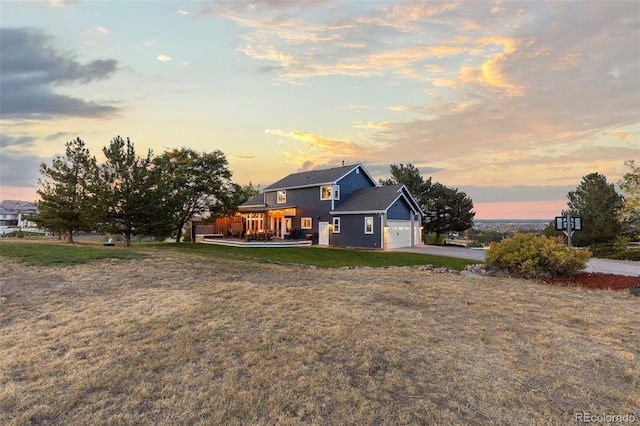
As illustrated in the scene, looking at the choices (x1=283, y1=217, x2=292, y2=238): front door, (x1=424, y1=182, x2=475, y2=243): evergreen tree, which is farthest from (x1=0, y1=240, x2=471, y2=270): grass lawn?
(x1=424, y1=182, x2=475, y2=243): evergreen tree

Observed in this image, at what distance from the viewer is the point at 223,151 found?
3147 cm

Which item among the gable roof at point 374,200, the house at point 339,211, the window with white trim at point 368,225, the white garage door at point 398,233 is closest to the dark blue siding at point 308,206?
the house at point 339,211

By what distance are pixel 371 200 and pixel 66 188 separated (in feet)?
75.1

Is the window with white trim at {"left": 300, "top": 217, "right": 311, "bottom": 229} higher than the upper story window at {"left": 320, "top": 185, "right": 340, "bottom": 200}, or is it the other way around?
the upper story window at {"left": 320, "top": 185, "right": 340, "bottom": 200}

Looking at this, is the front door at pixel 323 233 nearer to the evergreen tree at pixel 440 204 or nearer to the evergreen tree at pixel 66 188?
the evergreen tree at pixel 440 204

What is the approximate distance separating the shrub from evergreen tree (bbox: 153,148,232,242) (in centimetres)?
2413

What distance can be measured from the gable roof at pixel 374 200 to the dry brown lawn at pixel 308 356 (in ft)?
56.4

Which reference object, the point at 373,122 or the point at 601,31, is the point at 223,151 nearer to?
the point at 373,122

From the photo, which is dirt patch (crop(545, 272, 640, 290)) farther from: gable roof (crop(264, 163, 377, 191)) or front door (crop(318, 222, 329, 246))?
gable roof (crop(264, 163, 377, 191))

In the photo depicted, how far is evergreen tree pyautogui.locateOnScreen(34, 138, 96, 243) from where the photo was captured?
22359 mm

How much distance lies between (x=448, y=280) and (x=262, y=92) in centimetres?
1299

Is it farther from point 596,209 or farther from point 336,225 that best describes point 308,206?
point 596,209

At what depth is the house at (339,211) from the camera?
2656 centimetres

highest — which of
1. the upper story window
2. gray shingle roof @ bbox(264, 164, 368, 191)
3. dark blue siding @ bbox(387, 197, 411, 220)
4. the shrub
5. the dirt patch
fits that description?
gray shingle roof @ bbox(264, 164, 368, 191)
